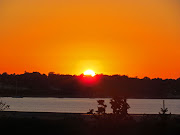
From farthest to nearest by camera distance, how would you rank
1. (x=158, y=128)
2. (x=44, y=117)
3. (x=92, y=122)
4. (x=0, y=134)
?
(x=44, y=117)
(x=92, y=122)
(x=158, y=128)
(x=0, y=134)

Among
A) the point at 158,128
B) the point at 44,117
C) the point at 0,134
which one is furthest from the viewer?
the point at 44,117

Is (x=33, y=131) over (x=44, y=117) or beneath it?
beneath

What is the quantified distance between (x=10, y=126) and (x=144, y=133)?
12.6m

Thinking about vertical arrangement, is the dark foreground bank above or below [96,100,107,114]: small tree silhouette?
below

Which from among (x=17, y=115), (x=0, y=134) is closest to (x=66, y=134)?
(x=0, y=134)

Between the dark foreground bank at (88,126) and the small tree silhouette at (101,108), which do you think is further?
the small tree silhouette at (101,108)

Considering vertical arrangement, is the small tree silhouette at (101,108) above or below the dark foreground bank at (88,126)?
above

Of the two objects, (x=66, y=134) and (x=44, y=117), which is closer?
(x=66, y=134)

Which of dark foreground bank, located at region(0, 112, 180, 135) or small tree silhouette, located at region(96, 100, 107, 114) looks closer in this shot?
dark foreground bank, located at region(0, 112, 180, 135)

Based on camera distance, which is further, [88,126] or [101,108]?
[101,108]

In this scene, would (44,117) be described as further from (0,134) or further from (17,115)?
(0,134)

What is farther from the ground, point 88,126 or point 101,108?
point 101,108

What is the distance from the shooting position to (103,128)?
4456cm

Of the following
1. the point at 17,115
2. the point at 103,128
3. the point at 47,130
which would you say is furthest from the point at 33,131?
the point at 17,115
